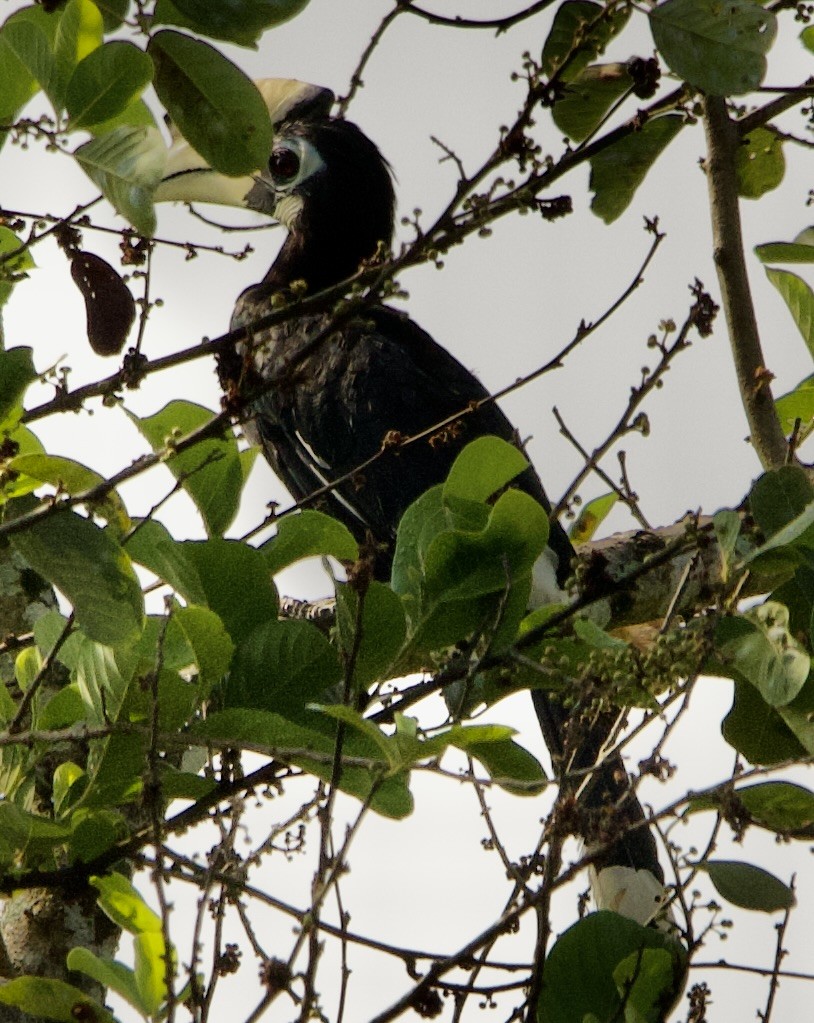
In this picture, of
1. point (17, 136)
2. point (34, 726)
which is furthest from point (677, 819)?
point (17, 136)

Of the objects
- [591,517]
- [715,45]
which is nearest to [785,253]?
[715,45]

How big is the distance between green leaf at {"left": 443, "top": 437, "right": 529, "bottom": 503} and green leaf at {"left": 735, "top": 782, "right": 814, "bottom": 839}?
1.60 ft

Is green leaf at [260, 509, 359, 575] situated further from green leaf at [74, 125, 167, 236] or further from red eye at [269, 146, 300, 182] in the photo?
red eye at [269, 146, 300, 182]

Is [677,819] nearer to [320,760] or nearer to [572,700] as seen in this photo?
[572,700]

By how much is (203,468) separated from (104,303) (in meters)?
0.24

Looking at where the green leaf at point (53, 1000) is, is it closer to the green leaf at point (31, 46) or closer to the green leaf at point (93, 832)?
the green leaf at point (93, 832)

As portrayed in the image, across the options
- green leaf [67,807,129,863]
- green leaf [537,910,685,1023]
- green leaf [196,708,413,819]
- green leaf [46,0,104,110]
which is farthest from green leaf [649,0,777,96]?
green leaf [67,807,129,863]

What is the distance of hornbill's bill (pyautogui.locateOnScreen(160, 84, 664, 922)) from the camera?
4117 millimetres

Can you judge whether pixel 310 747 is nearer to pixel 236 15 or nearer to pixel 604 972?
pixel 604 972

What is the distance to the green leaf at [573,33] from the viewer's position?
1.81 m

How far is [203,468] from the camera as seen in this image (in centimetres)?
171

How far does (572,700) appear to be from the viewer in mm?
1615

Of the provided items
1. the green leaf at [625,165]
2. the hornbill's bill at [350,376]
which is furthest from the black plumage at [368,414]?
the green leaf at [625,165]

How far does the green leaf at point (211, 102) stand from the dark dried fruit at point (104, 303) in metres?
0.24
